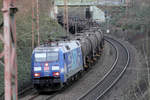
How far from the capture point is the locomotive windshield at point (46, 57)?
16.7 m

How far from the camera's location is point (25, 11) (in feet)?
95.9

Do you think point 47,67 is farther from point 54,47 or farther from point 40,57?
point 54,47

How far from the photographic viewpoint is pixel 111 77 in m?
22.0

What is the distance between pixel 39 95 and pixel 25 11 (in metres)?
13.8

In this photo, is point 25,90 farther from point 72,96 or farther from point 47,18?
point 47,18

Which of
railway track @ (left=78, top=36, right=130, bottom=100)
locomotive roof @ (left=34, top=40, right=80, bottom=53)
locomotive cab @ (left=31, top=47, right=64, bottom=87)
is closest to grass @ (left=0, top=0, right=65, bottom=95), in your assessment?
locomotive cab @ (left=31, top=47, right=64, bottom=87)

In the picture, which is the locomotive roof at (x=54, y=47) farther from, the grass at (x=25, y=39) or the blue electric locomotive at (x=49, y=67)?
the grass at (x=25, y=39)

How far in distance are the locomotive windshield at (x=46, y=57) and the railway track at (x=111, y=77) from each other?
2.50 meters

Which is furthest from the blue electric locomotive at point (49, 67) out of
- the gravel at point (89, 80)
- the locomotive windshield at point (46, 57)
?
the gravel at point (89, 80)

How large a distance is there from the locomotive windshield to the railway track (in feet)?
8.19

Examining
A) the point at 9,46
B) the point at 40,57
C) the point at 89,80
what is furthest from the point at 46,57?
the point at 9,46

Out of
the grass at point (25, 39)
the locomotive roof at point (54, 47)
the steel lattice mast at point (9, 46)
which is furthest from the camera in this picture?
the grass at point (25, 39)

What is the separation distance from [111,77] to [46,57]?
677 cm

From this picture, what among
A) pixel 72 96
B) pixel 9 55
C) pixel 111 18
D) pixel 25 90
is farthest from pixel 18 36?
pixel 111 18
